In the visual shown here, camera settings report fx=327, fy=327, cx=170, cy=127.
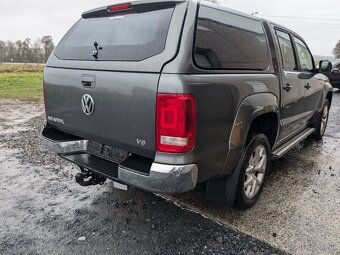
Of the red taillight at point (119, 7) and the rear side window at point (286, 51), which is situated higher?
the red taillight at point (119, 7)

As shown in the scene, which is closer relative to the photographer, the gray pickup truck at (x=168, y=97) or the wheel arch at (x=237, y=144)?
the gray pickup truck at (x=168, y=97)

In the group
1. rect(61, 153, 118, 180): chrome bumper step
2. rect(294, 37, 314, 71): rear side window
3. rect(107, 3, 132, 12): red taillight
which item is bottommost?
rect(61, 153, 118, 180): chrome bumper step

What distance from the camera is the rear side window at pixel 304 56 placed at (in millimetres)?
4527

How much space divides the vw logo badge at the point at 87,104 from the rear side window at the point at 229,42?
960mm

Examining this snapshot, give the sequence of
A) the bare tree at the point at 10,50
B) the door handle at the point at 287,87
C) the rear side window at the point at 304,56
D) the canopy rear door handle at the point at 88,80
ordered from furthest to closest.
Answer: the bare tree at the point at 10,50 → the rear side window at the point at 304,56 → the door handle at the point at 287,87 → the canopy rear door handle at the point at 88,80

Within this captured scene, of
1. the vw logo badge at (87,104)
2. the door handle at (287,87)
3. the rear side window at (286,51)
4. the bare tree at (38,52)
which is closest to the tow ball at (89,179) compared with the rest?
the vw logo badge at (87,104)

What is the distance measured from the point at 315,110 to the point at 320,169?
1165 millimetres

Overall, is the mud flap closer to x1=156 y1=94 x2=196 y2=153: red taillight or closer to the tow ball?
x1=156 y1=94 x2=196 y2=153: red taillight

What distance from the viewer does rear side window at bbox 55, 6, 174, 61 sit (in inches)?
97.3

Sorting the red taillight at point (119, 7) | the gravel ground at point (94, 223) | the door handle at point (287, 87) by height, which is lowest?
the gravel ground at point (94, 223)

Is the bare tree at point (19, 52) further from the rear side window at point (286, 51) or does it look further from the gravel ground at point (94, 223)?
the rear side window at point (286, 51)

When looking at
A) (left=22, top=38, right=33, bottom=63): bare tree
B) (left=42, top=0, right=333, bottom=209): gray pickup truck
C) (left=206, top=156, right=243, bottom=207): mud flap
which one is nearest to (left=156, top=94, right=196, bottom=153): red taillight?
(left=42, top=0, right=333, bottom=209): gray pickup truck

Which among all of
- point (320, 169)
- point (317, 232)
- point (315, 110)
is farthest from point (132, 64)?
point (315, 110)

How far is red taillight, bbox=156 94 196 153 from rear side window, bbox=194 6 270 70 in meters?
0.36
